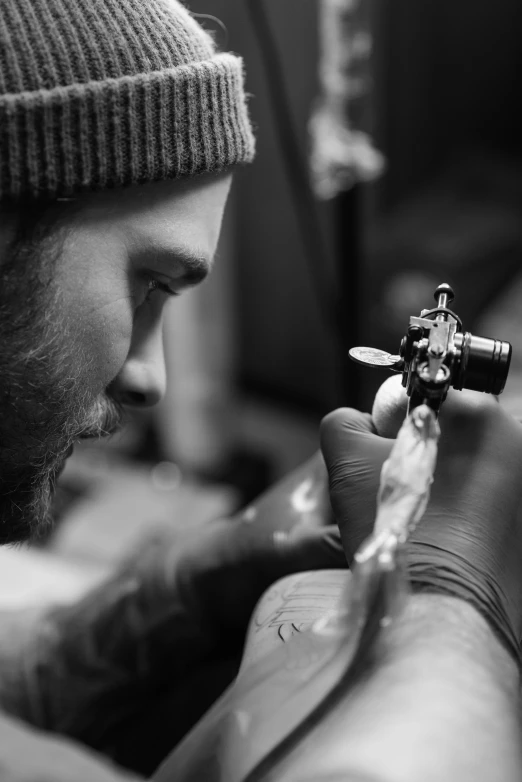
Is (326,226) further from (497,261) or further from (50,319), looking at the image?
(50,319)

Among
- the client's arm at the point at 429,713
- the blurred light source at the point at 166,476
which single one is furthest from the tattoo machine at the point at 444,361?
the blurred light source at the point at 166,476

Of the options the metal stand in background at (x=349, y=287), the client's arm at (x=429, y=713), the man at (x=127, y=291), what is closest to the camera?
the client's arm at (x=429, y=713)

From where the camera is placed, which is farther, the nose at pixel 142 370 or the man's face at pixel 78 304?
the nose at pixel 142 370

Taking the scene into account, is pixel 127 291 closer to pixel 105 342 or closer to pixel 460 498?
pixel 105 342

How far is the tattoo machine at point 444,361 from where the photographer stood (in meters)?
0.64

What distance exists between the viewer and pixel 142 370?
0.88 meters

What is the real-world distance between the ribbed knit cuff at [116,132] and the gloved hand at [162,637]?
47 centimetres

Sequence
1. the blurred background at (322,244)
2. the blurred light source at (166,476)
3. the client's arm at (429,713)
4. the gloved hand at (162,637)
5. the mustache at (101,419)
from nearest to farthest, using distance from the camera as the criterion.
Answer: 1. the client's arm at (429,713)
2. the mustache at (101,419)
3. the gloved hand at (162,637)
4. the blurred background at (322,244)
5. the blurred light source at (166,476)

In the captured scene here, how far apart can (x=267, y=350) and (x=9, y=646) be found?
72.7 inches

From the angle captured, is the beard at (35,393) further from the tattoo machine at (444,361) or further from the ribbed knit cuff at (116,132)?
the tattoo machine at (444,361)

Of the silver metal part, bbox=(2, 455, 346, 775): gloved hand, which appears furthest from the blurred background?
the silver metal part

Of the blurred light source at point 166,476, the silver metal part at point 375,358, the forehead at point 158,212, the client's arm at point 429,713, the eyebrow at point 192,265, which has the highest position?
the forehead at point 158,212

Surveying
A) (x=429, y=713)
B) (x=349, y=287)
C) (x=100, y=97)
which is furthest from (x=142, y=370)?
(x=349, y=287)

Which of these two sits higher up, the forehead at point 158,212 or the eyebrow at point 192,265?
the forehead at point 158,212
